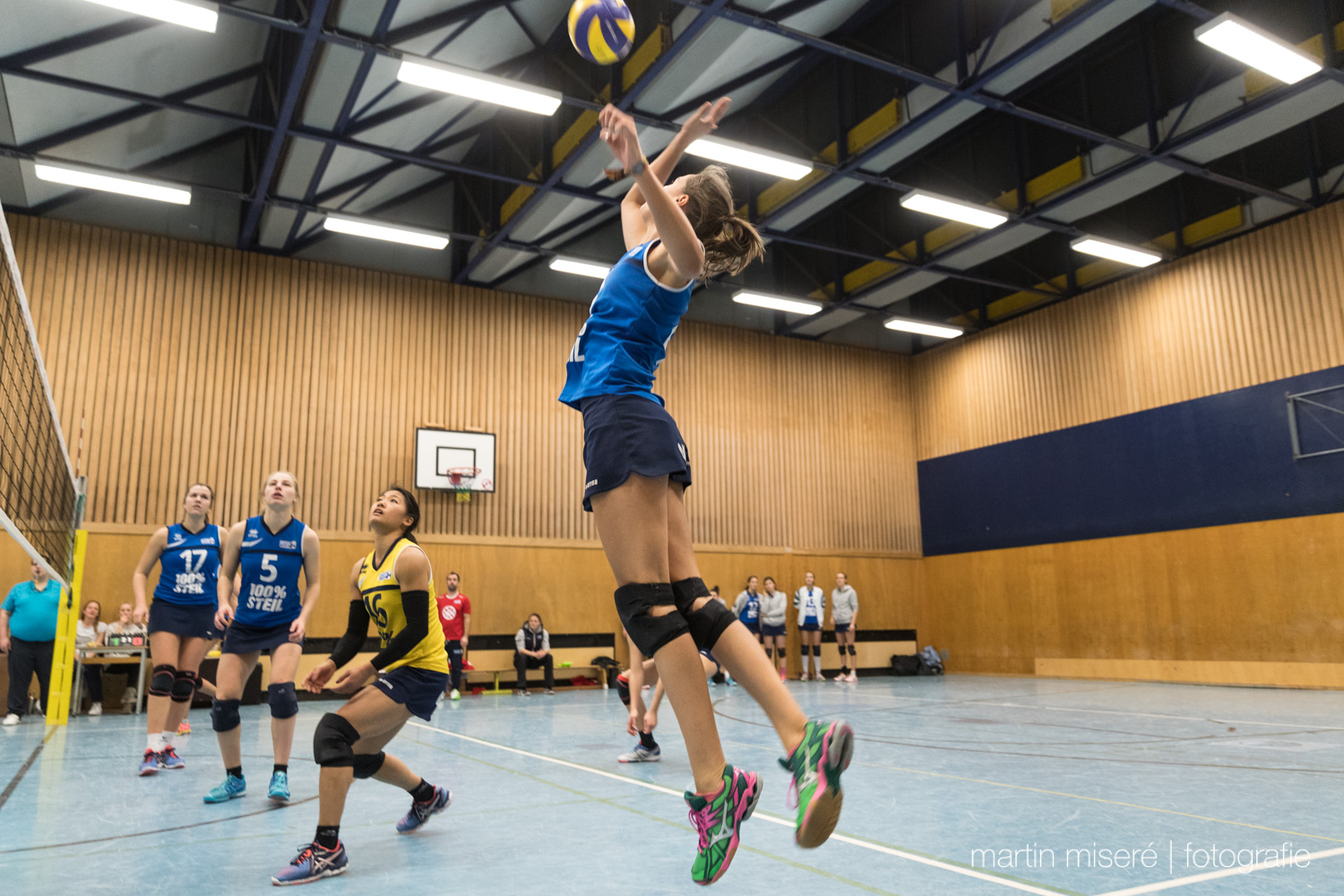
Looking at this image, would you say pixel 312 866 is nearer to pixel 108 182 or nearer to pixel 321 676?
pixel 321 676

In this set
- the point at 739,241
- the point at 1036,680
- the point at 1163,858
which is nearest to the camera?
Answer: the point at 739,241

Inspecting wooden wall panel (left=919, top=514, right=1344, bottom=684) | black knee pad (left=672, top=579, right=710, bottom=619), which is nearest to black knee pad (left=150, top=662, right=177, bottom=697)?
black knee pad (left=672, top=579, right=710, bottom=619)

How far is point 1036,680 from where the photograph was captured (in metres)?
16.4

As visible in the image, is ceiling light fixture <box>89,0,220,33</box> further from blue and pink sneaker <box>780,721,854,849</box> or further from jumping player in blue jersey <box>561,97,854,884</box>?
blue and pink sneaker <box>780,721,854,849</box>

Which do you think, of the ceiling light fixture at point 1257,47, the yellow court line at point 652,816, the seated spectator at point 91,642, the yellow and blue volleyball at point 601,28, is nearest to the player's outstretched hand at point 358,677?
the yellow court line at point 652,816

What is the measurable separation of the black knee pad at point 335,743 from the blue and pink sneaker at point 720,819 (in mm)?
2033

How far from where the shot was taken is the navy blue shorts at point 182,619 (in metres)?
6.53

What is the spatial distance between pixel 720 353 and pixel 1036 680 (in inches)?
379

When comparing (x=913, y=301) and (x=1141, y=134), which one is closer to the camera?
(x=1141, y=134)

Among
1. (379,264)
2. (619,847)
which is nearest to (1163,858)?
(619,847)

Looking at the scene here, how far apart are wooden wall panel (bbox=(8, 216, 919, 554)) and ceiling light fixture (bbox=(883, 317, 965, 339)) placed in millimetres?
2869

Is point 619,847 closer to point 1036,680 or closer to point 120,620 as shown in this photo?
point 120,620

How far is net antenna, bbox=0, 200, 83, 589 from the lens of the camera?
908cm

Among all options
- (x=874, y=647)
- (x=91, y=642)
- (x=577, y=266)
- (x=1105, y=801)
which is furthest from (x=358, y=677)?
(x=874, y=647)
